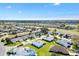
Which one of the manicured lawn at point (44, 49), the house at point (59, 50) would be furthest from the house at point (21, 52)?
the house at point (59, 50)

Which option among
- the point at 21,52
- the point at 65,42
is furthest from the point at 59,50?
the point at 21,52

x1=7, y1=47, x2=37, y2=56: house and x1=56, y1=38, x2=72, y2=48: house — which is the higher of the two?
x1=56, y1=38, x2=72, y2=48: house

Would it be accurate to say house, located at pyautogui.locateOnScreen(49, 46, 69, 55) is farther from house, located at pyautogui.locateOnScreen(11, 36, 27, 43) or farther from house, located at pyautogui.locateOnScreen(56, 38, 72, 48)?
house, located at pyautogui.locateOnScreen(11, 36, 27, 43)

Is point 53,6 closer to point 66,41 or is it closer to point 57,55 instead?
point 66,41

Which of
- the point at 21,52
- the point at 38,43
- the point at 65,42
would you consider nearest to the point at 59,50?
the point at 65,42

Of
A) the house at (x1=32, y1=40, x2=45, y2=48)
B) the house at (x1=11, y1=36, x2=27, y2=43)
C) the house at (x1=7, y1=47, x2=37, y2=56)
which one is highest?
the house at (x1=11, y1=36, x2=27, y2=43)

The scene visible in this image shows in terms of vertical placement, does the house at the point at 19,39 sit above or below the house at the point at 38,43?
above

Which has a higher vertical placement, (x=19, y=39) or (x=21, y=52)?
(x=19, y=39)

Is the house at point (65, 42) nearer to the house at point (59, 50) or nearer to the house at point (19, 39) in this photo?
the house at point (59, 50)

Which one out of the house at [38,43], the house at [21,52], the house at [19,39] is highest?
the house at [19,39]

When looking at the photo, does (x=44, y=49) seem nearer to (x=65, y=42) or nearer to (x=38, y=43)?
(x=38, y=43)

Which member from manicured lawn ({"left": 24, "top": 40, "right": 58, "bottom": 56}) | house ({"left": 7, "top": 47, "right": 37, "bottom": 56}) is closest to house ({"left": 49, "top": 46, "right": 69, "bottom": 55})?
manicured lawn ({"left": 24, "top": 40, "right": 58, "bottom": 56})
